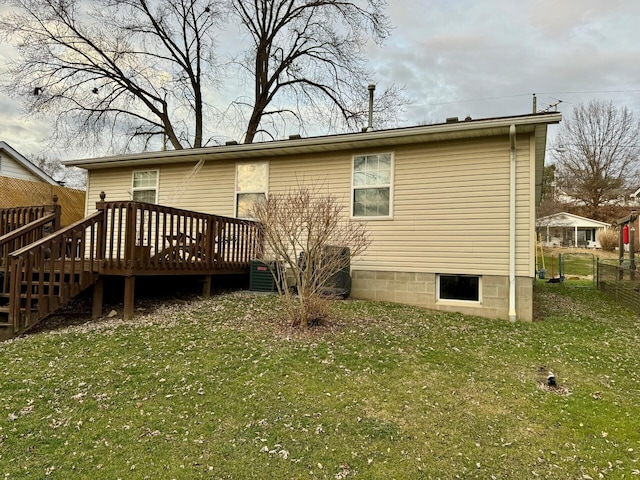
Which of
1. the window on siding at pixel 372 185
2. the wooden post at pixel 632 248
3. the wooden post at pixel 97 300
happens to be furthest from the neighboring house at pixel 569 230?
the wooden post at pixel 97 300

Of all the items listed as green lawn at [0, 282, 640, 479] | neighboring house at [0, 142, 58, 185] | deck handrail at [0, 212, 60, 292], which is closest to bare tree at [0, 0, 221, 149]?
neighboring house at [0, 142, 58, 185]

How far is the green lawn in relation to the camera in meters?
2.51

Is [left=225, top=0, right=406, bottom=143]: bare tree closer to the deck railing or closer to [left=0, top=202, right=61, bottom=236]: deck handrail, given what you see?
the deck railing

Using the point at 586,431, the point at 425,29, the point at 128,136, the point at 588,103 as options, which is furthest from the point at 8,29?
the point at 588,103

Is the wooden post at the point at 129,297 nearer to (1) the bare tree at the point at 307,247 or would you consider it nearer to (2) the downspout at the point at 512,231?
(1) the bare tree at the point at 307,247

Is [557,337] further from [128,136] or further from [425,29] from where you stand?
[128,136]

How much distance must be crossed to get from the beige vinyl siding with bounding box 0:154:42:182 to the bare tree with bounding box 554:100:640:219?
3046 centimetres

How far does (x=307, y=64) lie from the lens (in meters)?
18.9

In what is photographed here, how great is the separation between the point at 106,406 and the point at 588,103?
115 feet

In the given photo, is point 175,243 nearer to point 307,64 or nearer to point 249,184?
point 249,184

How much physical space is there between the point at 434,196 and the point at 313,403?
15.9 feet

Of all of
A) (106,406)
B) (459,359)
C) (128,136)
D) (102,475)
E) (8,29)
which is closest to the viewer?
(102,475)

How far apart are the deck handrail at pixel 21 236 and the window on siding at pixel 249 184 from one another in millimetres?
3424

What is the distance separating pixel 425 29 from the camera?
1371 centimetres
